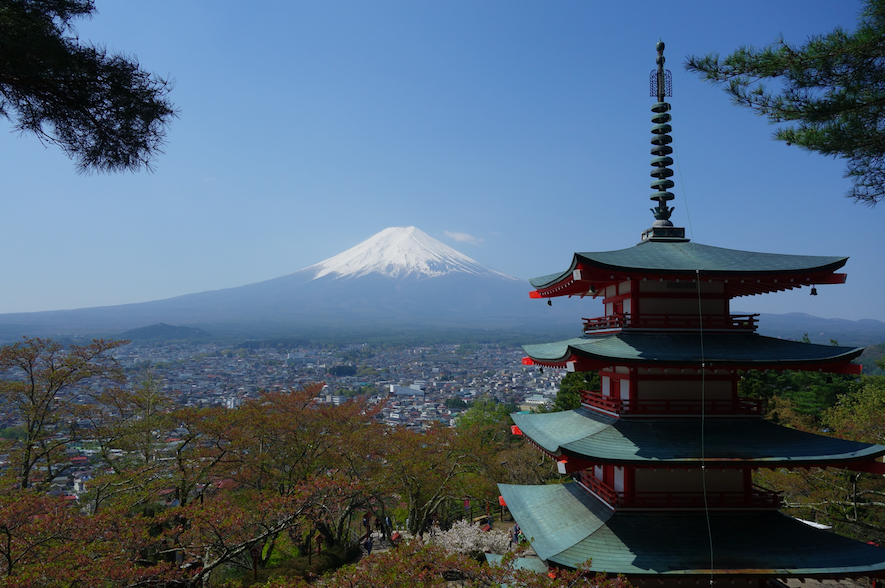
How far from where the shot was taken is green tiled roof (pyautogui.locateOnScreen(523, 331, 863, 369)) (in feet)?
23.1

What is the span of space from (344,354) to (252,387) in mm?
57506

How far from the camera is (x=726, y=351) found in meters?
7.38

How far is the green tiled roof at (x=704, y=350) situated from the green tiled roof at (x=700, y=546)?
2334 millimetres

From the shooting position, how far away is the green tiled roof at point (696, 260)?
7.20 metres

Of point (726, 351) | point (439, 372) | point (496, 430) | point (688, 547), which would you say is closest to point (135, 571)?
point (688, 547)

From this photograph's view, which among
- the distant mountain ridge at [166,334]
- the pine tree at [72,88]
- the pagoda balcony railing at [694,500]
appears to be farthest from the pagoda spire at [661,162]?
the distant mountain ridge at [166,334]

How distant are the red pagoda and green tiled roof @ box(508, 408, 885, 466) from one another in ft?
0.08

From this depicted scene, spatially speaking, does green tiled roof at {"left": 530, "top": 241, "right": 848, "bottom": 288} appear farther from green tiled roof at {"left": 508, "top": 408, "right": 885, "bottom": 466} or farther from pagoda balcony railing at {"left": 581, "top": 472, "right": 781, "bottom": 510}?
pagoda balcony railing at {"left": 581, "top": 472, "right": 781, "bottom": 510}

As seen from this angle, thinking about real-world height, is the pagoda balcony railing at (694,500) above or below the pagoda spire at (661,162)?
below

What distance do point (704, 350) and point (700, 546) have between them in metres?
2.74

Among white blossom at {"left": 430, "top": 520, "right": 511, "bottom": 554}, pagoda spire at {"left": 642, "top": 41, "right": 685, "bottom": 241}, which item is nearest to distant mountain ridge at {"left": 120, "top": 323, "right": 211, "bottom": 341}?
white blossom at {"left": 430, "top": 520, "right": 511, "bottom": 554}

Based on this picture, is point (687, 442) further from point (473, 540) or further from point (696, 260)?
point (473, 540)

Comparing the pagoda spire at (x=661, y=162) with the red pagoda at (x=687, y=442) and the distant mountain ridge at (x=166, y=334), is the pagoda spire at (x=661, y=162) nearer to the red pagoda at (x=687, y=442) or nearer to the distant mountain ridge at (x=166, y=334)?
the red pagoda at (x=687, y=442)

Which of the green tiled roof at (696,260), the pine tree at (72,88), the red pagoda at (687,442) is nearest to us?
the pine tree at (72,88)
